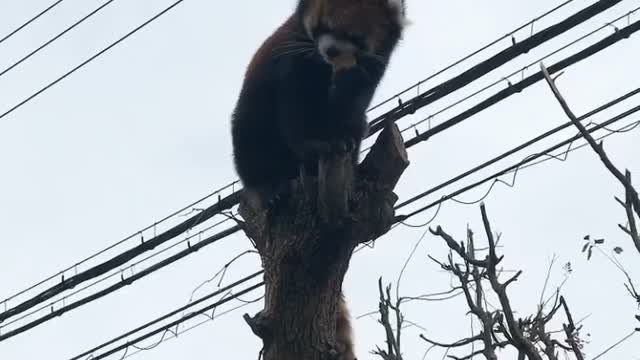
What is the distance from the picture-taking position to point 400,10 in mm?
5656

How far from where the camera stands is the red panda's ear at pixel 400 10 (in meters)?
5.55

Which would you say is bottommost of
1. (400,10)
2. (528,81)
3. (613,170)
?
(613,170)

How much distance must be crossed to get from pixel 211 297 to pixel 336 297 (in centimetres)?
291

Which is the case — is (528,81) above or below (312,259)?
above

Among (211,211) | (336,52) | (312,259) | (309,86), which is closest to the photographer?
(312,259)

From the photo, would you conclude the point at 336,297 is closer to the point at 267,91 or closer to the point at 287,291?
the point at 287,291

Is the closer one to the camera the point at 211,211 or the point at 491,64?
the point at 491,64

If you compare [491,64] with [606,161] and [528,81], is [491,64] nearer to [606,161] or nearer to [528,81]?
[528,81]

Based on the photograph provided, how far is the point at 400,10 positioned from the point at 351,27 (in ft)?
2.15

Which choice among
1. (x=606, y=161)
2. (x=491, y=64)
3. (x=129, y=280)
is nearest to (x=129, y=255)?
(x=129, y=280)

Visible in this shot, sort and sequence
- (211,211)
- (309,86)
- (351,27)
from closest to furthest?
(351,27) < (309,86) < (211,211)

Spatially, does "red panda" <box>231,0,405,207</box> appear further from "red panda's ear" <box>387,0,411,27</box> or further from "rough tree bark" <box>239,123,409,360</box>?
"rough tree bark" <box>239,123,409,360</box>

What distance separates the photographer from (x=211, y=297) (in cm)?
672

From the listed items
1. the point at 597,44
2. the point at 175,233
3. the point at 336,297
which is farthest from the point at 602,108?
the point at 175,233
